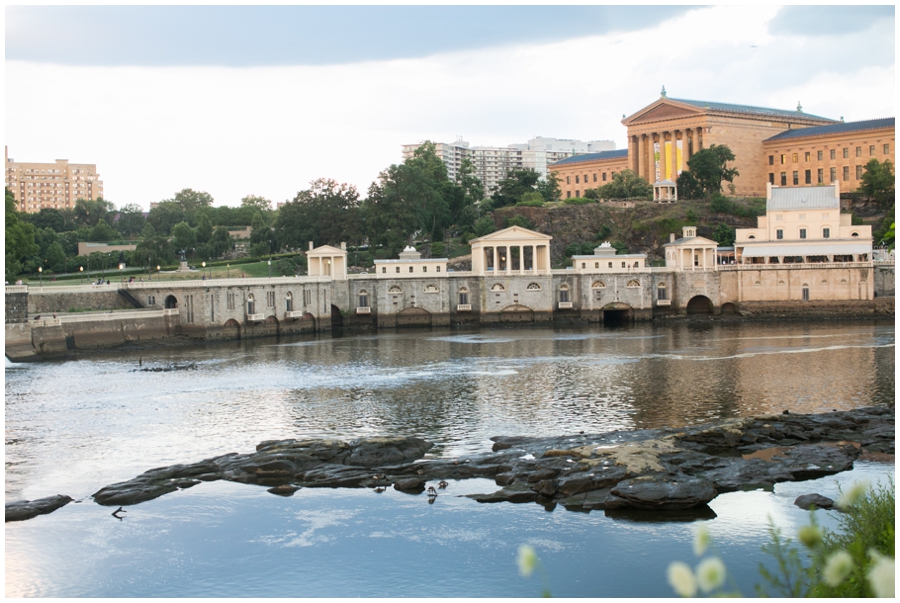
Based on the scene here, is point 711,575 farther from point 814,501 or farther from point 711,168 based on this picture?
point 711,168

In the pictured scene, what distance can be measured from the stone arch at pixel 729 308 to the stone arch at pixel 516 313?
1917cm

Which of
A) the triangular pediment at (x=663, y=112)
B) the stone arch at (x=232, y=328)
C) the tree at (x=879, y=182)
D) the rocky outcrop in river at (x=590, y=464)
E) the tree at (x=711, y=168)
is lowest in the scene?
the rocky outcrop in river at (x=590, y=464)

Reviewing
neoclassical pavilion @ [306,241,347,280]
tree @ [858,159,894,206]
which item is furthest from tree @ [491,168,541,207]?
tree @ [858,159,894,206]

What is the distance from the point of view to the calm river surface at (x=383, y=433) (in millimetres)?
26547

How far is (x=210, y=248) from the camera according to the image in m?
120

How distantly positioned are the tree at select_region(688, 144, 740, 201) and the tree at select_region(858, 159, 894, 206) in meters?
15.7

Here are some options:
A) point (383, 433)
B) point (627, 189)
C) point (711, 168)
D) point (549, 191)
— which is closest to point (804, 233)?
point (711, 168)

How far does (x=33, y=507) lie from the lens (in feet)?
104

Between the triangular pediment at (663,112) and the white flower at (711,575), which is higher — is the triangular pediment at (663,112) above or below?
above

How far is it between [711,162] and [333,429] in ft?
290

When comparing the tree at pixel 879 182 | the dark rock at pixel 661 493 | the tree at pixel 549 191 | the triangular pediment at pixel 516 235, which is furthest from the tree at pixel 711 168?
the dark rock at pixel 661 493

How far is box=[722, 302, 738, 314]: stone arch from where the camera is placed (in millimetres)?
95812

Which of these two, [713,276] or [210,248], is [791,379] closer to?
[713,276]

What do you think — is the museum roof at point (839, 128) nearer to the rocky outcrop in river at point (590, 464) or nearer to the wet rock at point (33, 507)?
the rocky outcrop in river at point (590, 464)
